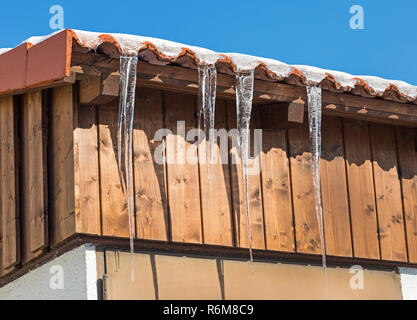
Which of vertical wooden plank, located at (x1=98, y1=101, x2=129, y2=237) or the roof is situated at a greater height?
the roof

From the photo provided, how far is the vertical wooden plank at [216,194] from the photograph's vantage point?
6980mm

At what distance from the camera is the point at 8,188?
701cm

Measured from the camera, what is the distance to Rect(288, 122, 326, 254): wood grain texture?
7.45 m

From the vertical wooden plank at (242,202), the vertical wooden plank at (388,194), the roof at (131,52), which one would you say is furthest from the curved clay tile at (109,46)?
the vertical wooden plank at (388,194)

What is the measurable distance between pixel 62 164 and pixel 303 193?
2.09m

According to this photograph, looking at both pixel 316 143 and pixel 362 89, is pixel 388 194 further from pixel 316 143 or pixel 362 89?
pixel 362 89

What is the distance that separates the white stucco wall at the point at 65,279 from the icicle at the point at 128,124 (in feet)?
1.06

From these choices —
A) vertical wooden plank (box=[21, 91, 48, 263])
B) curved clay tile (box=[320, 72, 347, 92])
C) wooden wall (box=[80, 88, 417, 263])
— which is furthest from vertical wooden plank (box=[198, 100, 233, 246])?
vertical wooden plank (box=[21, 91, 48, 263])

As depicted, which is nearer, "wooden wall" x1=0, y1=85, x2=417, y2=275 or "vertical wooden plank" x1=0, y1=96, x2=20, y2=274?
"wooden wall" x1=0, y1=85, x2=417, y2=275

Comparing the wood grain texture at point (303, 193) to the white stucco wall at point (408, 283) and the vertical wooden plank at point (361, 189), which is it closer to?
the vertical wooden plank at point (361, 189)

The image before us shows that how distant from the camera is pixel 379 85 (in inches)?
301

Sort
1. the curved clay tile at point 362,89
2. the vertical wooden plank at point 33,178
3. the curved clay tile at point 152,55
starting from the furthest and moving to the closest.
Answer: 1. the curved clay tile at point 362,89
2. the vertical wooden plank at point 33,178
3. the curved clay tile at point 152,55

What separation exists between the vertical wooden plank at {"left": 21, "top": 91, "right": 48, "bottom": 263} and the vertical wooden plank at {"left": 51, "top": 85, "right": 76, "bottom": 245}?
0.08m

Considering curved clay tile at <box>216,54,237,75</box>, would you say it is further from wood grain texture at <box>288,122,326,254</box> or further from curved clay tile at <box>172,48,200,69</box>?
wood grain texture at <box>288,122,326,254</box>
